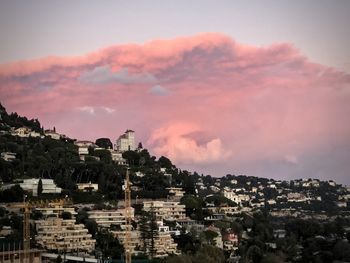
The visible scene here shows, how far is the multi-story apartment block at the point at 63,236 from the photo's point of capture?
95.8 feet

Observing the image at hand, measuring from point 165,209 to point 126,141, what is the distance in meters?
26.9

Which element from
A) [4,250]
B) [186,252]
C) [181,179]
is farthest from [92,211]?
[181,179]

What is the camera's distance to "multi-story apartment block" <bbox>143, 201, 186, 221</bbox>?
121 ft

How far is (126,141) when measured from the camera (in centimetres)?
6391

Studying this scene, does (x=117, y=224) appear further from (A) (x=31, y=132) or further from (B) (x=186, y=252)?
(A) (x=31, y=132)

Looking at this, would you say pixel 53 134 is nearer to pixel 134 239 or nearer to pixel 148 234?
pixel 134 239

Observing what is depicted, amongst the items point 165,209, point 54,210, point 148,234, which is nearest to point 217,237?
point 165,209

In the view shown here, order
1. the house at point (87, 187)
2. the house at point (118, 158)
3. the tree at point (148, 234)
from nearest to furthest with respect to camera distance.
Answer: the tree at point (148, 234), the house at point (87, 187), the house at point (118, 158)

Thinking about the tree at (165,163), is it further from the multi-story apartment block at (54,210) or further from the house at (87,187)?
the multi-story apartment block at (54,210)

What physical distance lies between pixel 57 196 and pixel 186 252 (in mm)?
8809

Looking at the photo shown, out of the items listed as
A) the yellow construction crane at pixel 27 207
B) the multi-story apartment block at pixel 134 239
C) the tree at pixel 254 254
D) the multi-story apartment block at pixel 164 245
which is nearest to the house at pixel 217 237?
the tree at pixel 254 254

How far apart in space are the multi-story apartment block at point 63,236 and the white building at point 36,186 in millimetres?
5252

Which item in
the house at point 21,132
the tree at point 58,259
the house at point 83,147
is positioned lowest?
the tree at point 58,259

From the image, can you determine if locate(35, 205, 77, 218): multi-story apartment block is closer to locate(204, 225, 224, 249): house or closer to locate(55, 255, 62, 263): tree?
locate(55, 255, 62, 263): tree
